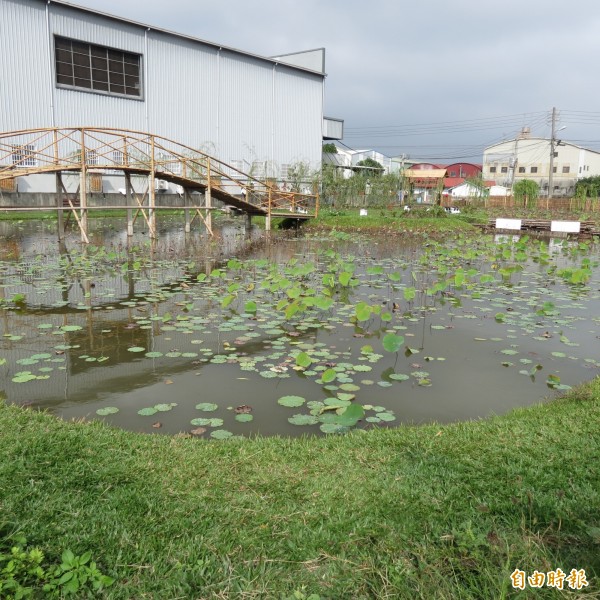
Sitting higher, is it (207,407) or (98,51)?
(98,51)

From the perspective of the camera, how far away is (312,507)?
217 centimetres

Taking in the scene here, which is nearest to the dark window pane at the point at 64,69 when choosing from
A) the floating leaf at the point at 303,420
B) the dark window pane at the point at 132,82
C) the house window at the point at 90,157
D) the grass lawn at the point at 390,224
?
the dark window pane at the point at 132,82

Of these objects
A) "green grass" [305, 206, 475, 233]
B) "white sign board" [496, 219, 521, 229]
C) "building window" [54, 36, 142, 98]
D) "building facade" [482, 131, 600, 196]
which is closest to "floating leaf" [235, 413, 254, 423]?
"green grass" [305, 206, 475, 233]

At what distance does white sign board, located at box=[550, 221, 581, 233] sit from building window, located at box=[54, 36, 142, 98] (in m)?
15.4

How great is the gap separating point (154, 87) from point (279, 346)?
18692mm

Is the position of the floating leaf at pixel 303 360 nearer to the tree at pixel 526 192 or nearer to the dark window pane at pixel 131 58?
the dark window pane at pixel 131 58

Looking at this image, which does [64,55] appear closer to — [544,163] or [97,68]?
[97,68]

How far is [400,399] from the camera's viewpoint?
3551 millimetres

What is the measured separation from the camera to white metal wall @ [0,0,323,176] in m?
17.0

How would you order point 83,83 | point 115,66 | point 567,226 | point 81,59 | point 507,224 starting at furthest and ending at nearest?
point 115,66 < point 83,83 < point 81,59 < point 507,224 < point 567,226

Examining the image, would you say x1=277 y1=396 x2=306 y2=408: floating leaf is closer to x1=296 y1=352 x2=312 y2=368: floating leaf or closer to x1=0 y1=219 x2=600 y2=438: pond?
x1=0 y1=219 x2=600 y2=438: pond

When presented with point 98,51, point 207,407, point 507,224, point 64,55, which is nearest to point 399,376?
point 207,407

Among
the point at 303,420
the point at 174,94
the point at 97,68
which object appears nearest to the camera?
the point at 303,420

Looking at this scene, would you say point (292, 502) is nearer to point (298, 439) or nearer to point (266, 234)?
point (298, 439)
